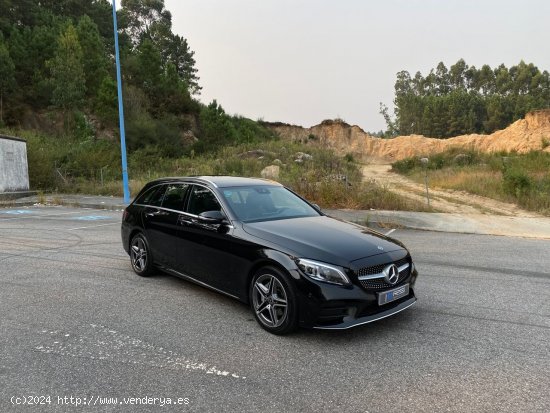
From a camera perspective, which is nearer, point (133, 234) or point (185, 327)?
point (185, 327)

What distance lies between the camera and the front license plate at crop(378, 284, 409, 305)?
410cm

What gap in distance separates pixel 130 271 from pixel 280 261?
11.7 feet

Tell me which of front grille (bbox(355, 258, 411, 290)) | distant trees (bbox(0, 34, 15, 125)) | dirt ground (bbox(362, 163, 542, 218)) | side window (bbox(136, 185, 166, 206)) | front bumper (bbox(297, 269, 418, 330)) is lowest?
dirt ground (bbox(362, 163, 542, 218))

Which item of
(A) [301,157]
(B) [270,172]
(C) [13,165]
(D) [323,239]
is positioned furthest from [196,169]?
(D) [323,239]

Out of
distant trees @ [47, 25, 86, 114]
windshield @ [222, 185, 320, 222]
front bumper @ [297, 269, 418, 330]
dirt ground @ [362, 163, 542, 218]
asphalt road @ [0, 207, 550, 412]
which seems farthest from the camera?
distant trees @ [47, 25, 86, 114]

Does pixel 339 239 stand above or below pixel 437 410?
above

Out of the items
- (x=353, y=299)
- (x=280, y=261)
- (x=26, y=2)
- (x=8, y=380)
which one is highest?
(x=26, y=2)

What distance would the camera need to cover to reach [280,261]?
4207 mm

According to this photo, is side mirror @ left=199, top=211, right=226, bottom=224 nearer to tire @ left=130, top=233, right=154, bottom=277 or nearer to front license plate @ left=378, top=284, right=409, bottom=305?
tire @ left=130, top=233, right=154, bottom=277

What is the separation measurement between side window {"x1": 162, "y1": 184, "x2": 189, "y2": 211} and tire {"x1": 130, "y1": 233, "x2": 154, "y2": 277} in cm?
72

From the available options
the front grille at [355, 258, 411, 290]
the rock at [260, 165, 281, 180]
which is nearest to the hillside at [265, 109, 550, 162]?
the rock at [260, 165, 281, 180]

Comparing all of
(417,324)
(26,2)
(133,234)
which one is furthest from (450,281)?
(26,2)

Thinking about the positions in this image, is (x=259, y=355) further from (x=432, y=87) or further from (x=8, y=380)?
(x=432, y=87)

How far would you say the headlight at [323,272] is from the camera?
157 inches
